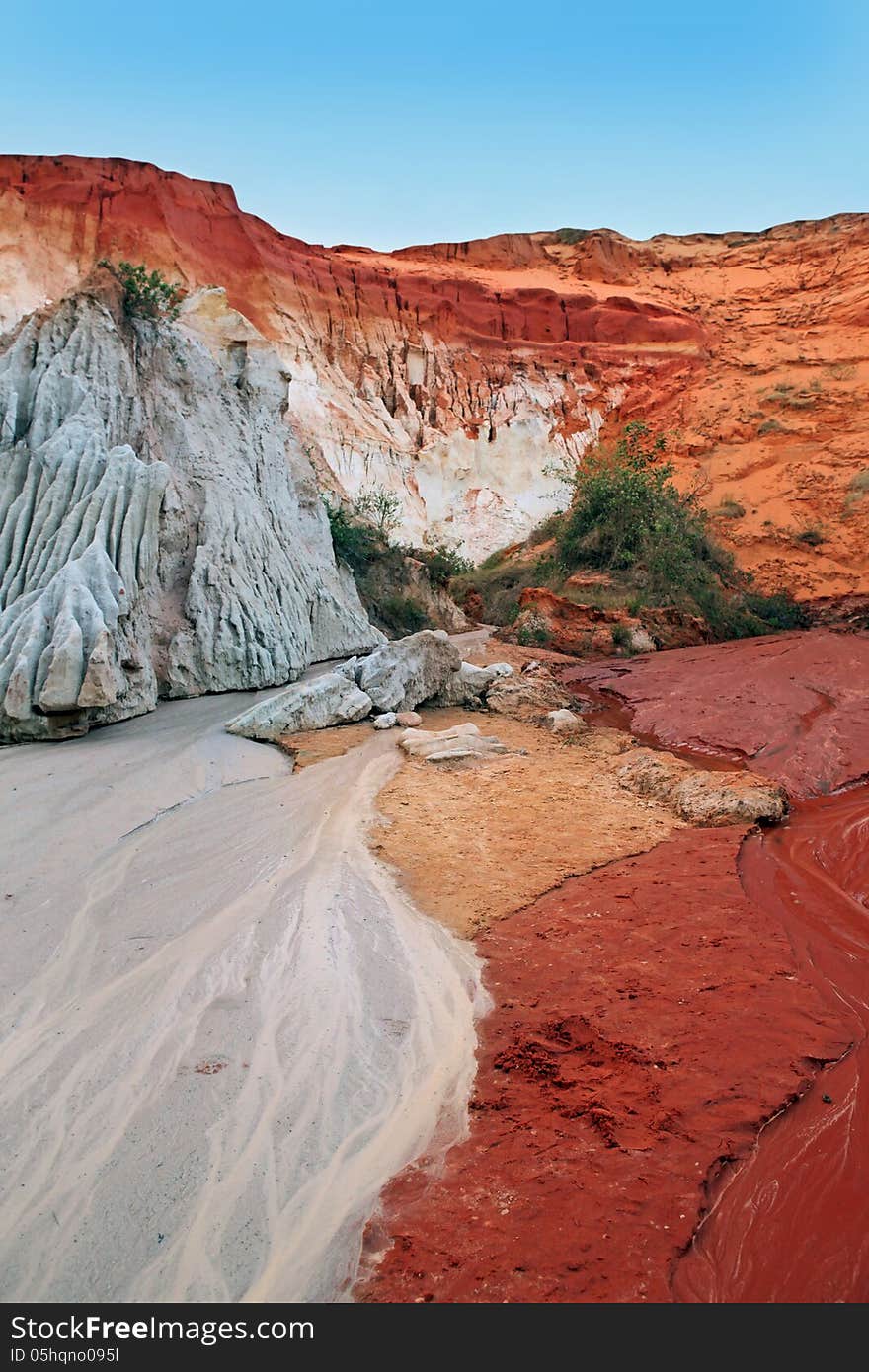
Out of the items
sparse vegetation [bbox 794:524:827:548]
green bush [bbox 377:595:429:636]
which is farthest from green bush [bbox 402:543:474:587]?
sparse vegetation [bbox 794:524:827:548]

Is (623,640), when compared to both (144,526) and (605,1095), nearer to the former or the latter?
(144,526)

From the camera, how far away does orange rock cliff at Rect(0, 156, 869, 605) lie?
21.7 m

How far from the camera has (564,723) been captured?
8.62 meters

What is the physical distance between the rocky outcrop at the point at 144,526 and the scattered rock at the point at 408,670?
1572mm

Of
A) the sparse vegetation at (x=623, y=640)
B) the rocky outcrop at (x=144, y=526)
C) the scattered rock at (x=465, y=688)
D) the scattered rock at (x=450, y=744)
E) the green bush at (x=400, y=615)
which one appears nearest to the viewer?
the rocky outcrop at (x=144, y=526)

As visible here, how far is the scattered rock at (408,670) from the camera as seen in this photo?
8828 millimetres

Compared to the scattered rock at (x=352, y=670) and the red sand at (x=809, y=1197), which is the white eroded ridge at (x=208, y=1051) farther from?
the scattered rock at (x=352, y=670)

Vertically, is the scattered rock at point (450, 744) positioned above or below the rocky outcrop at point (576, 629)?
below

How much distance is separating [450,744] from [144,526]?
4.26m

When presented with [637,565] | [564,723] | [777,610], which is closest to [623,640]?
[637,565]

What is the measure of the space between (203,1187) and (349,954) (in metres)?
1.31

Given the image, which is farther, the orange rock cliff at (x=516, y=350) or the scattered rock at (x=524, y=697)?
the orange rock cliff at (x=516, y=350)

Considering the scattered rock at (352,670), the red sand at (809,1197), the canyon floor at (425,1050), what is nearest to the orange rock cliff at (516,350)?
the scattered rock at (352,670)
